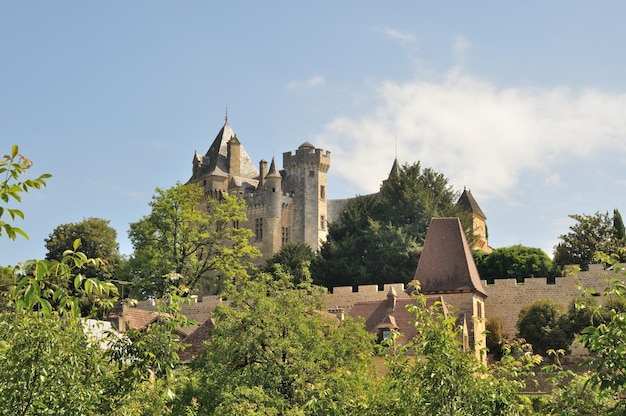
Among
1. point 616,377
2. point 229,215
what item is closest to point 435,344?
point 616,377

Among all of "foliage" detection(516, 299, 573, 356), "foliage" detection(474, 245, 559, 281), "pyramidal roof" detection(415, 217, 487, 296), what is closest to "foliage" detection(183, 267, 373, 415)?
"pyramidal roof" detection(415, 217, 487, 296)

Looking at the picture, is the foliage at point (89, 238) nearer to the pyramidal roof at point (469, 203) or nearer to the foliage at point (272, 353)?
the pyramidal roof at point (469, 203)

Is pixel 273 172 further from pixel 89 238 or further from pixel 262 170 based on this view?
pixel 89 238

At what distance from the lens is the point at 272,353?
29500 mm

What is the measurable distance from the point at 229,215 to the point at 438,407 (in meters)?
38.6

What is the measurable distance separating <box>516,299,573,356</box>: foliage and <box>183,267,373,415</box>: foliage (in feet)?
39.0

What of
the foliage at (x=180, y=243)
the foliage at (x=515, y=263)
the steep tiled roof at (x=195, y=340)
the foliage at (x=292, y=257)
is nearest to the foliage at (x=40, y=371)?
the steep tiled roof at (x=195, y=340)

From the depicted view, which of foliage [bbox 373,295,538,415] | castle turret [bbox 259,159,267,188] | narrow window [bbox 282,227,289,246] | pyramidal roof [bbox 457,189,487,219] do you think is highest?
castle turret [bbox 259,159,267,188]

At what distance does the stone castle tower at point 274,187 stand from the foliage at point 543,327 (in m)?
30.5

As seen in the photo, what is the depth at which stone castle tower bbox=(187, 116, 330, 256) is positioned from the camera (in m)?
73.1

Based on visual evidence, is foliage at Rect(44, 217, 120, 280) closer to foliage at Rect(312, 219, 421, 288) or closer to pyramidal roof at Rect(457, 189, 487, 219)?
foliage at Rect(312, 219, 421, 288)

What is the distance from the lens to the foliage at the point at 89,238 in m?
64.4

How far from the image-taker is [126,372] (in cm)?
1429

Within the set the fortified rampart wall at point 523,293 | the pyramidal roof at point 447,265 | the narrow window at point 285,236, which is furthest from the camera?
the narrow window at point 285,236
